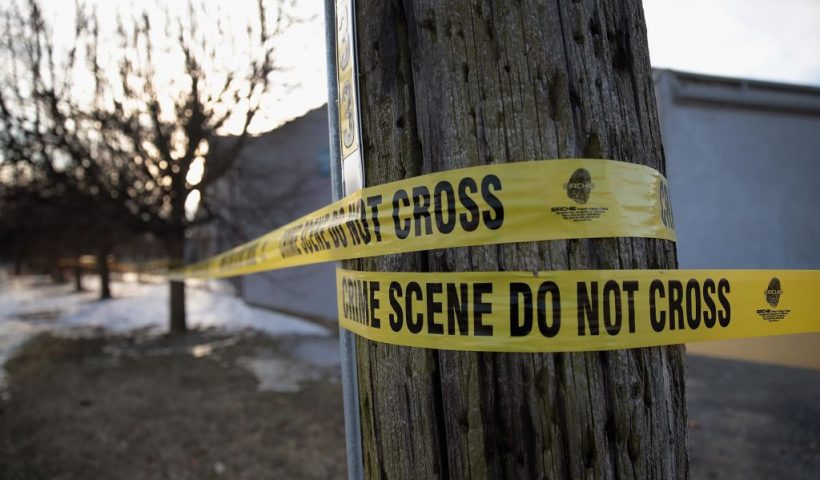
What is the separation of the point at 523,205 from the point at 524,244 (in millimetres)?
80

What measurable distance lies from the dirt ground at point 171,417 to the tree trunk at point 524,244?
376 cm

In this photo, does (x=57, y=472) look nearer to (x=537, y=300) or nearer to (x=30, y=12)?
(x=537, y=300)

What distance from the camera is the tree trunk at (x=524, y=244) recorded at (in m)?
1.07

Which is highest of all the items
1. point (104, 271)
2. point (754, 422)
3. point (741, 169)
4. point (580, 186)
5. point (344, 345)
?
point (741, 169)

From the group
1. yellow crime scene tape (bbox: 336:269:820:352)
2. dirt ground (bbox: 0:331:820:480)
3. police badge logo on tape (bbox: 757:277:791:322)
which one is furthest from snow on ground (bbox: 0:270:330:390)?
police badge logo on tape (bbox: 757:277:791:322)

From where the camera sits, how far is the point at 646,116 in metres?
1.21

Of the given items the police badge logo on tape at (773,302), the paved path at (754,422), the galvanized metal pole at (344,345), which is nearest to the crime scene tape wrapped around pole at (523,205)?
the galvanized metal pole at (344,345)

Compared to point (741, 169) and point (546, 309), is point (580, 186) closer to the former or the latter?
point (546, 309)

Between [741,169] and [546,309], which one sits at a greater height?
[741,169]

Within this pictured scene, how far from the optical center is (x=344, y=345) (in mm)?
1471

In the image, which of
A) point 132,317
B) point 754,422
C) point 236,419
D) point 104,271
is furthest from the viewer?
point 104,271

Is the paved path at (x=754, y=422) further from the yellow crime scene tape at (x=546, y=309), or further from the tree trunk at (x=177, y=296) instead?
the tree trunk at (x=177, y=296)

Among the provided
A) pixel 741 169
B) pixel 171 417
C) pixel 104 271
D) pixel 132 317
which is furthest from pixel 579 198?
pixel 104 271

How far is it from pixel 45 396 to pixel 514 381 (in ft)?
26.7
